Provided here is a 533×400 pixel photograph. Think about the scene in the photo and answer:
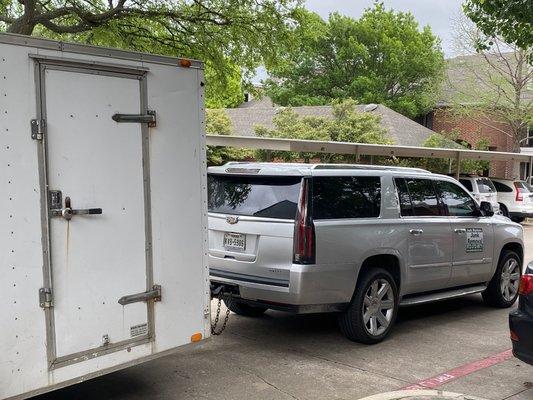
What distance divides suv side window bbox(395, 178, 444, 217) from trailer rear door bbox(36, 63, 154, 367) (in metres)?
3.47

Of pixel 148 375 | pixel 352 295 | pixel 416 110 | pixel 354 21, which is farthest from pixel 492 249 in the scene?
pixel 354 21

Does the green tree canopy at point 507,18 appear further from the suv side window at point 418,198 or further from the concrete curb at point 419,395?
the concrete curb at point 419,395

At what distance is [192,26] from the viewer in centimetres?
1220

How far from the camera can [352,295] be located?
5.90 metres

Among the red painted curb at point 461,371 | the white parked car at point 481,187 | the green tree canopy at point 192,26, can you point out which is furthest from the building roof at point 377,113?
the red painted curb at point 461,371

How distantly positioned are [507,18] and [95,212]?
647cm

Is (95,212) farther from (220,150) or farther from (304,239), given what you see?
(220,150)

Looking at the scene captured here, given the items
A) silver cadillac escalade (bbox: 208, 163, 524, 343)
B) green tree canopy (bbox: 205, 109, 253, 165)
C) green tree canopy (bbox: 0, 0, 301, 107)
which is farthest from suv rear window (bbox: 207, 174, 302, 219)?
green tree canopy (bbox: 205, 109, 253, 165)

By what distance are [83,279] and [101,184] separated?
0.64 m

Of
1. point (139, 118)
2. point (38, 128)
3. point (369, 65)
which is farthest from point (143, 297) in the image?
point (369, 65)

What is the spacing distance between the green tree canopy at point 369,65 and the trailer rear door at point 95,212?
120 ft

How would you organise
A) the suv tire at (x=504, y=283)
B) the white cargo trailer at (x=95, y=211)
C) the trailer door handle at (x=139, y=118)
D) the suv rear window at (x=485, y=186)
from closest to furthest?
the white cargo trailer at (x=95, y=211)
the trailer door handle at (x=139, y=118)
the suv tire at (x=504, y=283)
the suv rear window at (x=485, y=186)

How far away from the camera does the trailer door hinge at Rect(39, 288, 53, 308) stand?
141 inches

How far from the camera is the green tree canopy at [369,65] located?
132 ft
